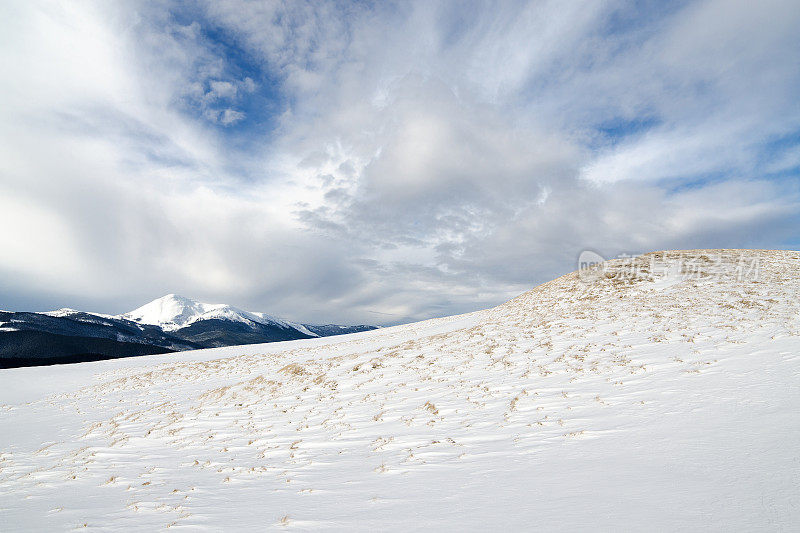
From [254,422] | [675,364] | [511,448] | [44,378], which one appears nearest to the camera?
[511,448]

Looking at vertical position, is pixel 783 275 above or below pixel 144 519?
above

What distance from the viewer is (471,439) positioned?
7340 millimetres

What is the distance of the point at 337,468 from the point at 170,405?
11593 millimetres

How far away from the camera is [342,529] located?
4457 millimetres

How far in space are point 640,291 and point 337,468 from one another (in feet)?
81.0

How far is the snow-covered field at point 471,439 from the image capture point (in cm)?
449

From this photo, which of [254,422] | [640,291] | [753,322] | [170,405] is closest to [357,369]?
[254,422]

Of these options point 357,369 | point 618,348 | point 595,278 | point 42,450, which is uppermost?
point 595,278

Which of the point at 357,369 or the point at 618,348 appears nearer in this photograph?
the point at 618,348

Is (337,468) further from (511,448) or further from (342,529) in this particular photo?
(511,448)

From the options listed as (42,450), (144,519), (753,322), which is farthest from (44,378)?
(753,322)

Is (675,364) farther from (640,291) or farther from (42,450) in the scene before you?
(42,450)

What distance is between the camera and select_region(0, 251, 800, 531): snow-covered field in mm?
4488

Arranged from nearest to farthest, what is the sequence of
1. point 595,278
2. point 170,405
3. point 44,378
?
point 170,405, point 44,378, point 595,278
